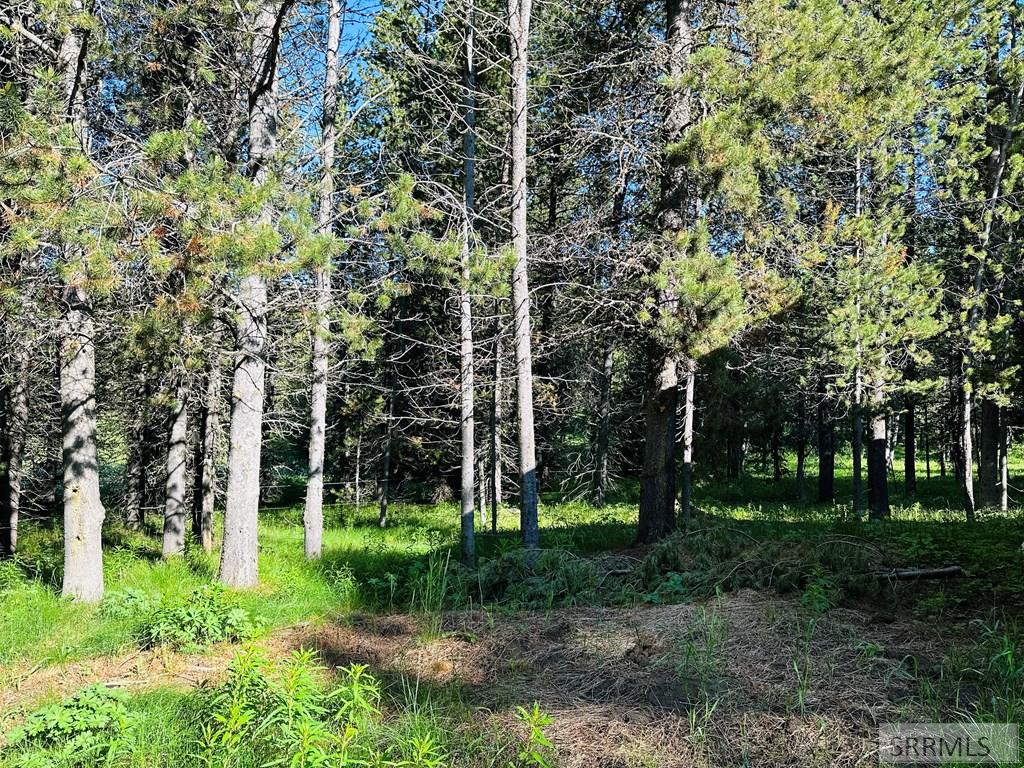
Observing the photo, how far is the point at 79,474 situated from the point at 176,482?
391 centimetres

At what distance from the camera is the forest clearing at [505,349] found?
11.5ft

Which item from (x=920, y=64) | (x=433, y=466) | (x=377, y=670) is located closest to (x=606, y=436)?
(x=433, y=466)

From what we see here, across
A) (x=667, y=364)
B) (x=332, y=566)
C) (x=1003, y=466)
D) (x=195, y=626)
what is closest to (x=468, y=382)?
(x=667, y=364)

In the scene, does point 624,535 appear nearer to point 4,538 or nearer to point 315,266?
point 315,266

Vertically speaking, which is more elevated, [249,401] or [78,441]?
[249,401]

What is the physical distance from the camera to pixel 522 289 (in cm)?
840

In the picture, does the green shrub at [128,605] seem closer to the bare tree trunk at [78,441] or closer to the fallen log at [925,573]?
Result: the bare tree trunk at [78,441]

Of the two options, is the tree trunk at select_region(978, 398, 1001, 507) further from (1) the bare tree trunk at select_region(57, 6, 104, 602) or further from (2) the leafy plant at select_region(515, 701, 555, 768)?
(1) the bare tree trunk at select_region(57, 6, 104, 602)

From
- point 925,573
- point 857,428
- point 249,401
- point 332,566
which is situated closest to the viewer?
point 925,573

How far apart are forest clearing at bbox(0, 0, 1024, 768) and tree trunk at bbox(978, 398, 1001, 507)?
101 millimetres

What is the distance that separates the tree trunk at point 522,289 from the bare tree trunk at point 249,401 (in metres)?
2.96

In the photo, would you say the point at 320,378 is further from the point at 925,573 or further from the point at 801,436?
the point at 801,436

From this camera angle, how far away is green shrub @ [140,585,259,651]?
193 inches

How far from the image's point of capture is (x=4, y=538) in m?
10.8
